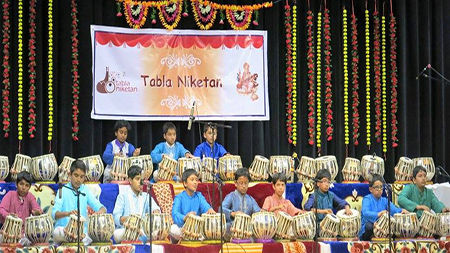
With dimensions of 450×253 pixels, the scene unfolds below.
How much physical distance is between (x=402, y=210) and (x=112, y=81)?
3941mm

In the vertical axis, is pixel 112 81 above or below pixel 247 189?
above

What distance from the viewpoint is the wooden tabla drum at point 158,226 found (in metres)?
9.45

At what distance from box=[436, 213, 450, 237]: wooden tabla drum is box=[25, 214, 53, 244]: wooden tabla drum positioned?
4.04 meters

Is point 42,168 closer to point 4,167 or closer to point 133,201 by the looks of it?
point 4,167

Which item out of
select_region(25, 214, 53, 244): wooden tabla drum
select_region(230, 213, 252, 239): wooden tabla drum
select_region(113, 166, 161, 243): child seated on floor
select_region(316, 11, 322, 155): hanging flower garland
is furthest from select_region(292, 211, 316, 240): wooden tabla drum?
select_region(316, 11, 322, 155): hanging flower garland

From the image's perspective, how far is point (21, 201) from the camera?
32.5ft

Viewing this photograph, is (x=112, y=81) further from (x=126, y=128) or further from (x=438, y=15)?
(x=438, y=15)

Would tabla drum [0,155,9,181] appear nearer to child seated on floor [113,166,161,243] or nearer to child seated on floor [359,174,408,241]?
child seated on floor [113,166,161,243]

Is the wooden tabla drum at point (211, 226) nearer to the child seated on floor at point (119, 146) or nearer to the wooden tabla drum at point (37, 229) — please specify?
the wooden tabla drum at point (37, 229)

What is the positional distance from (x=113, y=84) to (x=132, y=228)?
9.72 feet

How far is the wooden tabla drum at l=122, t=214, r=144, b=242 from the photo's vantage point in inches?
371

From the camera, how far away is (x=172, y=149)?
11.4 meters

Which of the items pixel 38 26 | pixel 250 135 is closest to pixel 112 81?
pixel 38 26

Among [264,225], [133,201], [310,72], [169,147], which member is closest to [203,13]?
[310,72]
